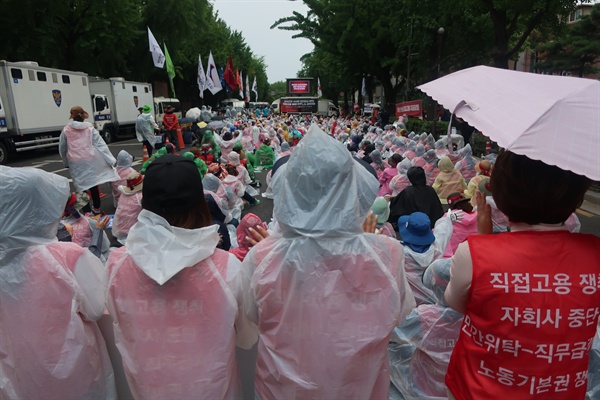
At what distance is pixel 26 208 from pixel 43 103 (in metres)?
15.4

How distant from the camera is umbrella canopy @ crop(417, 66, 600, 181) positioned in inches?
48.8

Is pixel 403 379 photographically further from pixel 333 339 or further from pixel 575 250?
pixel 575 250

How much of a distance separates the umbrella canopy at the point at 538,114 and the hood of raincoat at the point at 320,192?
48cm

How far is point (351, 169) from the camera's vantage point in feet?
5.10

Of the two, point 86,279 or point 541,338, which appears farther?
point 86,279

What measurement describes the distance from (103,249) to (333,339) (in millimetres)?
3092

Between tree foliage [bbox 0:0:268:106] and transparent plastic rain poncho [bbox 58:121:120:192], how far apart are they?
14.8 m

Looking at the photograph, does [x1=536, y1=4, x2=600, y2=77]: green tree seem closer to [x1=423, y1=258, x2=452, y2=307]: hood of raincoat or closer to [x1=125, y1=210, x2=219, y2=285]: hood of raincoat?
[x1=423, y1=258, x2=452, y2=307]: hood of raincoat

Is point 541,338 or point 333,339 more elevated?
point 541,338

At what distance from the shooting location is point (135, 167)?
40.6ft

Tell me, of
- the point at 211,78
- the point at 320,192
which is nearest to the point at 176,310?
the point at 320,192

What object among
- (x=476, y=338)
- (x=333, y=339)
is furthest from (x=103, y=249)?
(x=476, y=338)

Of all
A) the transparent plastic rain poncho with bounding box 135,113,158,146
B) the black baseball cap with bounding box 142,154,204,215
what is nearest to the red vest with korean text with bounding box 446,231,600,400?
the black baseball cap with bounding box 142,154,204,215

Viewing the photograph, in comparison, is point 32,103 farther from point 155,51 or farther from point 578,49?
point 578,49
